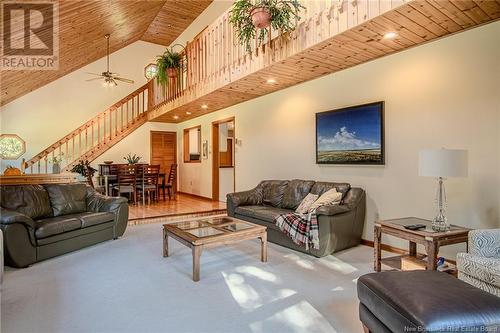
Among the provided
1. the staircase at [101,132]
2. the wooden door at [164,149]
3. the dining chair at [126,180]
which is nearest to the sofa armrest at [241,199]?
the dining chair at [126,180]

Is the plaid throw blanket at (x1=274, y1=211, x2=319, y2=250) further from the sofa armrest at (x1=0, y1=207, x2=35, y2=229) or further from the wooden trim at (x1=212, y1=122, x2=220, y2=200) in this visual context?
the wooden trim at (x1=212, y1=122, x2=220, y2=200)

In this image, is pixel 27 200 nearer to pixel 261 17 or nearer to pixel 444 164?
pixel 261 17

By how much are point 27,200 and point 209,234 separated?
2.54 meters

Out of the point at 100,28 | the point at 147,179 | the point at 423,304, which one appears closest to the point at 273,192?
the point at 423,304

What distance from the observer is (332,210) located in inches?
141

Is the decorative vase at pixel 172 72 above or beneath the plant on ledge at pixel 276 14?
above

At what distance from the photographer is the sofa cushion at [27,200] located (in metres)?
3.70

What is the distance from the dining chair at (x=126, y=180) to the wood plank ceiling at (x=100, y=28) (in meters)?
2.87

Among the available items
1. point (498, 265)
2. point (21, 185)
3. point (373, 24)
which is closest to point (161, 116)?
point (21, 185)

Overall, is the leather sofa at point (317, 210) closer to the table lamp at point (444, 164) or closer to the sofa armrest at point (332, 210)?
the sofa armrest at point (332, 210)

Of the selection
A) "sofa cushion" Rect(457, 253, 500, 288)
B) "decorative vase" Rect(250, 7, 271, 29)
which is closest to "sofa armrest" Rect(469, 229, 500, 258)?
"sofa cushion" Rect(457, 253, 500, 288)

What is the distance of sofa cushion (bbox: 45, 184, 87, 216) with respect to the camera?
4.13 metres

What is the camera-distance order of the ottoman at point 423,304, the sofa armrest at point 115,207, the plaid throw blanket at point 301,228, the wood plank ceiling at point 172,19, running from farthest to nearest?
the wood plank ceiling at point 172,19 < the sofa armrest at point 115,207 < the plaid throw blanket at point 301,228 < the ottoman at point 423,304

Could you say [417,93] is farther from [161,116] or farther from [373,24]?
[161,116]
